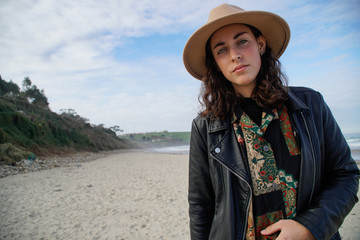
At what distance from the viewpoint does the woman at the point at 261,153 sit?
102 centimetres

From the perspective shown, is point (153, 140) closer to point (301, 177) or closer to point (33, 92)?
point (33, 92)

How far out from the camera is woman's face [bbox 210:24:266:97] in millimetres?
1226

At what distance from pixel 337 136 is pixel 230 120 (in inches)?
22.6

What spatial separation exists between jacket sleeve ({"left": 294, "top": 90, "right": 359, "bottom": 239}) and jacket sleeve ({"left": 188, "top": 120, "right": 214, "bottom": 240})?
0.51 metres

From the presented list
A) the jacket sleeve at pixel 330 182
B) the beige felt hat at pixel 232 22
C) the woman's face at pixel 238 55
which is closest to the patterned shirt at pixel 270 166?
the jacket sleeve at pixel 330 182

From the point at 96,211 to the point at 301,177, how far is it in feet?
15.8

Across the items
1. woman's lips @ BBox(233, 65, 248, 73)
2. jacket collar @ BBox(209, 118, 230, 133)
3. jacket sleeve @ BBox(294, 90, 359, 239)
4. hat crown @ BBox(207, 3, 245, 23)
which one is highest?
hat crown @ BBox(207, 3, 245, 23)

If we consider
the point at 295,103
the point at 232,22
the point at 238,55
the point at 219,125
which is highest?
the point at 232,22

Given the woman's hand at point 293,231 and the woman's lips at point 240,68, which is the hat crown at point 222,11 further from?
the woman's hand at point 293,231

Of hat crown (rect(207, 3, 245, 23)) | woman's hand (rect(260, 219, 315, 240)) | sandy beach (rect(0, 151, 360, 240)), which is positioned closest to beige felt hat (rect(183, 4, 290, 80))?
hat crown (rect(207, 3, 245, 23))

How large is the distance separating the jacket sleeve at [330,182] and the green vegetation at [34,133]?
1206 centimetres

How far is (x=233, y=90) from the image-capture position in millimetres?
1427

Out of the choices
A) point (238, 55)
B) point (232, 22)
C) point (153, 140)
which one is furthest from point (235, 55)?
point (153, 140)

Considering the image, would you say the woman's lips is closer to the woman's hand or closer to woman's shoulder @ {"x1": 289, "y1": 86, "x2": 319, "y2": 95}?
woman's shoulder @ {"x1": 289, "y1": 86, "x2": 319, "y2": 95}
